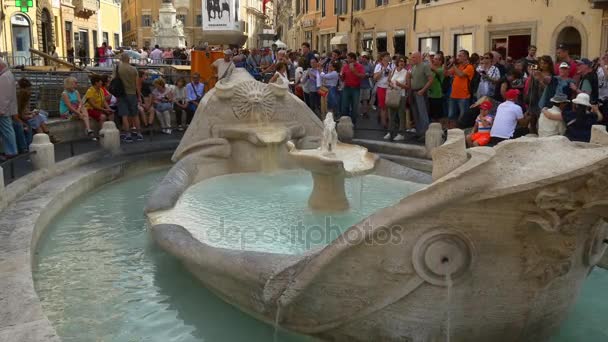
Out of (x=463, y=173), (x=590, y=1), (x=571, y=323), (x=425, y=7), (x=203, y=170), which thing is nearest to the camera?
(x=463, y=173)

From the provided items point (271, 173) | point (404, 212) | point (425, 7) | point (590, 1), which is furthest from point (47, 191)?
point (425, 7)

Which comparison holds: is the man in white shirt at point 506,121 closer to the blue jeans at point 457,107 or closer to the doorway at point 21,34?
the blue jeans at point 457,107

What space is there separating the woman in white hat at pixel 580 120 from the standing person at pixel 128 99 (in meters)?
7.27

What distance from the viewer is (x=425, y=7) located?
23.5 metres

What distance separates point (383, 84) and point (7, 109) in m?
6.75

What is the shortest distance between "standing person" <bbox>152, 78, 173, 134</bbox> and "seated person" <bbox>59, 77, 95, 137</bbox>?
5.07ft

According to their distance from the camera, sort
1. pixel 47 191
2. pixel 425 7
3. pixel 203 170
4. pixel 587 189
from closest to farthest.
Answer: pixel 587 189 < pixel 47 191 < pixel 203 170 < pixel 425 7

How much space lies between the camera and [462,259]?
332 cm

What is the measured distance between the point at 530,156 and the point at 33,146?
20.9ft

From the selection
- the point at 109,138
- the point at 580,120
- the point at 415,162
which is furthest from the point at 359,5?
the point at 580,120

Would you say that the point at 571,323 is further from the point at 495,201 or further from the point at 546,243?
the point at 495,201

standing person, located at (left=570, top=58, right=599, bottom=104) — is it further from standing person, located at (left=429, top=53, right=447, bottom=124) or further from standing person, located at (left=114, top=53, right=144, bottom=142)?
standing person, located at (left=114, top=53, right=144, bottom=142)

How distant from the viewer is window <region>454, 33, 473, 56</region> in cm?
2059

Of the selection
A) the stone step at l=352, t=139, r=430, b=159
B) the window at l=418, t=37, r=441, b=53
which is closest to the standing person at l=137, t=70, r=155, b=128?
the stone step at l=352, t=139, r=430, b=159
